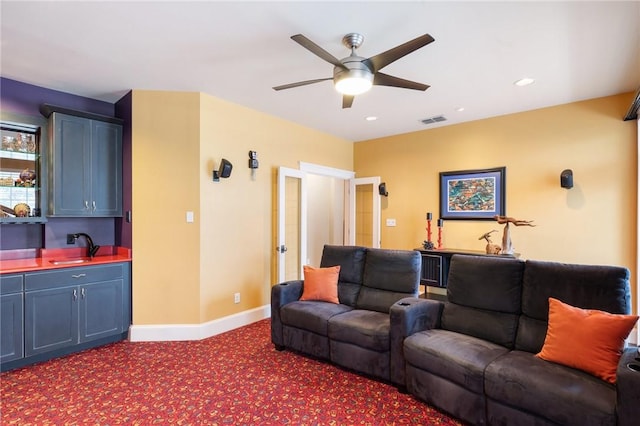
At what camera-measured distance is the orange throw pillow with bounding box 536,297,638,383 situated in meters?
1.93

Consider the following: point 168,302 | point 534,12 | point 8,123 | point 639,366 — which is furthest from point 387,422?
point 8,123

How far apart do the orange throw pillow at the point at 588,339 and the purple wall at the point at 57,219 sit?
407 cm

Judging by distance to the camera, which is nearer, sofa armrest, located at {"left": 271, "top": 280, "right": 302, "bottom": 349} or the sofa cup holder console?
the sofa cup holder console

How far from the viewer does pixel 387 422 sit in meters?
2.24

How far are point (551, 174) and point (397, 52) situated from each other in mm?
3119

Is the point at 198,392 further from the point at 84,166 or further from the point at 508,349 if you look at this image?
the point at 84,166

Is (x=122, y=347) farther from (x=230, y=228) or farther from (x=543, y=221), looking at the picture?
(x=543, y=221)

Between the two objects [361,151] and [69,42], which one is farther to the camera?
[361,151]

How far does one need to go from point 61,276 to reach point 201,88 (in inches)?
94.0

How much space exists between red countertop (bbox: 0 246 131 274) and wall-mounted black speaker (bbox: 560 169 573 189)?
512cm

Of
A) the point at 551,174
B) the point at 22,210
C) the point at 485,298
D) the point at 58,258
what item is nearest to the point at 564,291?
the point at 485,298

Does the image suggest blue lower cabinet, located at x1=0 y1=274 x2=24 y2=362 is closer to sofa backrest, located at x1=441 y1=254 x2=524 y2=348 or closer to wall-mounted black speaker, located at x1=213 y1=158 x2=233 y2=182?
wall-mounted black speaker, located at x1=213 y1=158 x2=233 y2=182

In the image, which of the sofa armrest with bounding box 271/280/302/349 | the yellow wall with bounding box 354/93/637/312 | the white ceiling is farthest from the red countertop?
the yellow wall with bounding box 354/93/637/312

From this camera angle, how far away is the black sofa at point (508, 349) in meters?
1.77
